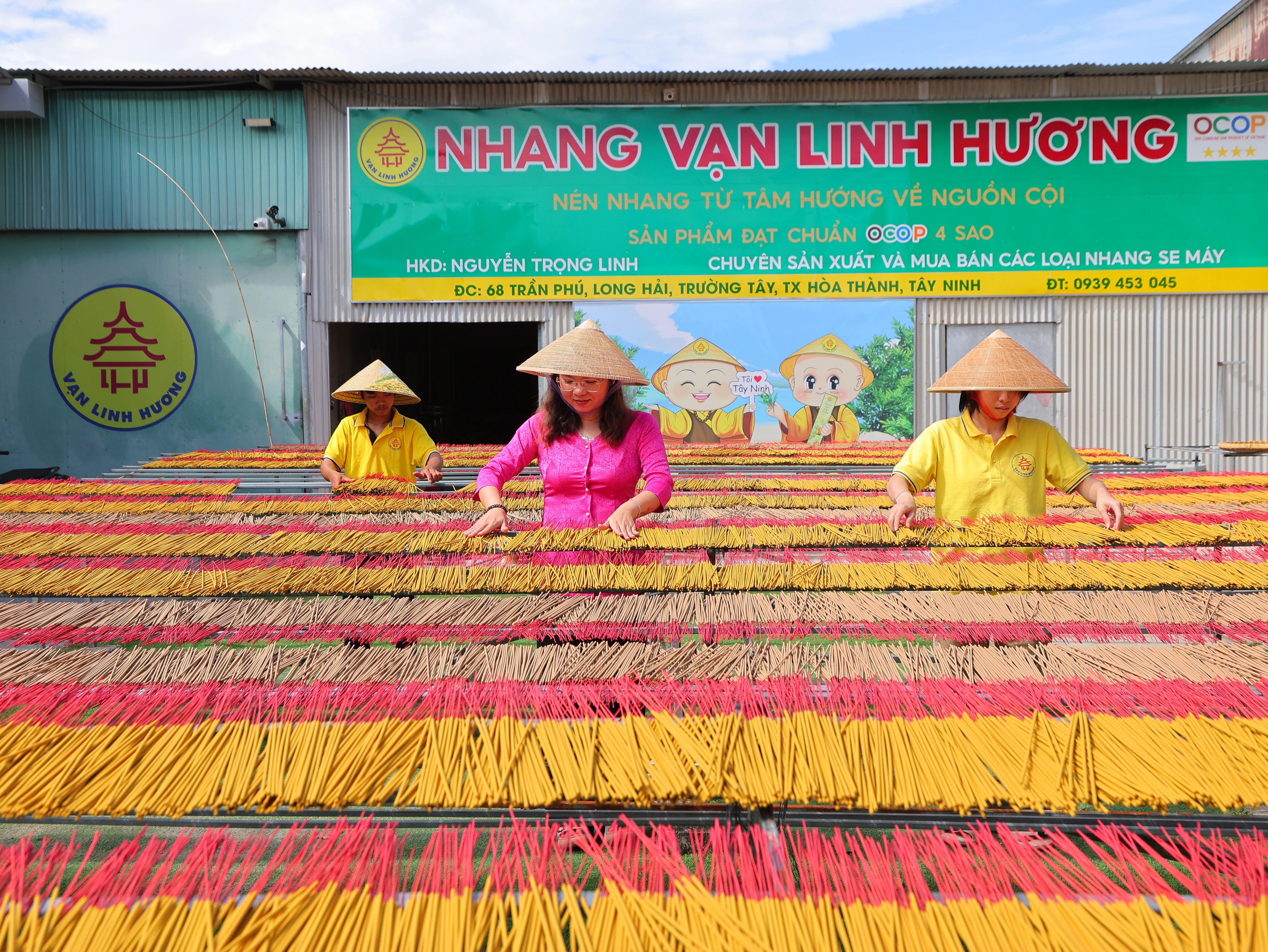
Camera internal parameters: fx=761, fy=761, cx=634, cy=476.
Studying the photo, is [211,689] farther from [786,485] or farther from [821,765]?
[786,485]

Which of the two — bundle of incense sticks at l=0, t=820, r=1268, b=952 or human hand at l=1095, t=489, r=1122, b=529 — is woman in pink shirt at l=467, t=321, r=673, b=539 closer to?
human hand at l=1095, t=489, r=1122, b=529

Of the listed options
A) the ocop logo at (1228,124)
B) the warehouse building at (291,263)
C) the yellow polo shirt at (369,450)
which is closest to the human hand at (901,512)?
the yellow polo shirt at (369,450)

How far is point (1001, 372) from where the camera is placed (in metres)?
2.79

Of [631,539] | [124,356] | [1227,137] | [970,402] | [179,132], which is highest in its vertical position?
[179,132]

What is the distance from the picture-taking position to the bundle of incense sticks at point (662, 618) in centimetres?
173

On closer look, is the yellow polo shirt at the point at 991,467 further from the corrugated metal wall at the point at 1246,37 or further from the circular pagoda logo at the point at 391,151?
the corrugated metal wall at the point at 1246,37

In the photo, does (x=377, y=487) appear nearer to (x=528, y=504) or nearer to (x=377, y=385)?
A: (x=377, y=385)

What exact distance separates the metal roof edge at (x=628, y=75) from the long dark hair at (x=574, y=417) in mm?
8436

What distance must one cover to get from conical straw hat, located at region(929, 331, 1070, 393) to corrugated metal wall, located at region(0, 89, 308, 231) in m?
9.81

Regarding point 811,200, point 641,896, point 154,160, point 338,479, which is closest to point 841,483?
point 338,479

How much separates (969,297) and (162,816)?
10647 millimetres

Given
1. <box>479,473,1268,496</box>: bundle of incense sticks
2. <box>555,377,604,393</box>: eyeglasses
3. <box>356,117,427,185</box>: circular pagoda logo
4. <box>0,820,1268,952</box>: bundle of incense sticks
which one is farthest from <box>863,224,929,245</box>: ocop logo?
<box>0,820,1268,952</box>: bundle of incense sticks

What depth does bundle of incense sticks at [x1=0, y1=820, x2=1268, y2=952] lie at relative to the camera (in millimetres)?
862

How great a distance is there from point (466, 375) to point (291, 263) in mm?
5850
